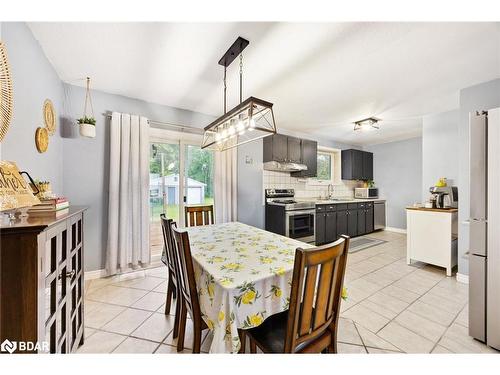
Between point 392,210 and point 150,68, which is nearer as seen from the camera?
point 150,68

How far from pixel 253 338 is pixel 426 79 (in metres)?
3.00

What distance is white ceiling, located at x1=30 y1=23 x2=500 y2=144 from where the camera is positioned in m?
1.60

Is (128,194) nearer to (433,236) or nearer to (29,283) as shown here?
(29,283)

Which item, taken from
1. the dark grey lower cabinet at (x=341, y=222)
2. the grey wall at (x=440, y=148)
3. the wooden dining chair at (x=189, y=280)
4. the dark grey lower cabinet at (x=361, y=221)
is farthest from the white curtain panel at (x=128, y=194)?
the dark grey lower cabinet at (x=361, y=221)

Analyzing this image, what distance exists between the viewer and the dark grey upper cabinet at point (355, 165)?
17.8 ft

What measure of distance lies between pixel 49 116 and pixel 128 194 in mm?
1126

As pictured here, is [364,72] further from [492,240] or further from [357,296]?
[357,296]

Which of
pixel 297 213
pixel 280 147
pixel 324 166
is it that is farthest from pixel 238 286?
pixel 324 166

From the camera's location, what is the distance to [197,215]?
8.75 ft

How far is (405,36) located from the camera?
5.42 ft

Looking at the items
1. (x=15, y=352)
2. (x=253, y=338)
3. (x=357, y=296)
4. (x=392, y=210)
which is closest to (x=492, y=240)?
(x=357, y=296)

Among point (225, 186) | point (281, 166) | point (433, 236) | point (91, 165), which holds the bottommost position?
point (433, 236)

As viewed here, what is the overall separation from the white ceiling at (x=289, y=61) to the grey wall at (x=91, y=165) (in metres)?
0.18

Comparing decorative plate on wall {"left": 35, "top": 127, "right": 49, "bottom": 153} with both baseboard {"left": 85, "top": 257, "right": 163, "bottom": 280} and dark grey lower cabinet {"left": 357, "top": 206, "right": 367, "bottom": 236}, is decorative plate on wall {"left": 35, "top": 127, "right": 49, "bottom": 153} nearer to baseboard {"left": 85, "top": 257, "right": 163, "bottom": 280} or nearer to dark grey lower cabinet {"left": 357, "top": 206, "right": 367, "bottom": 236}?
baseboard {"left": 85, "top": 257, "right": 163, "bottom": 280}
